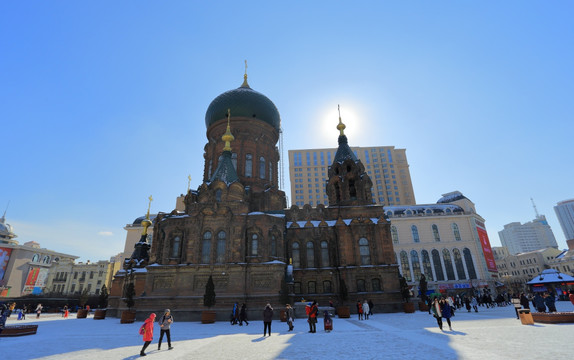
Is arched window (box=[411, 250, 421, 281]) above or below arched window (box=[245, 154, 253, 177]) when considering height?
below

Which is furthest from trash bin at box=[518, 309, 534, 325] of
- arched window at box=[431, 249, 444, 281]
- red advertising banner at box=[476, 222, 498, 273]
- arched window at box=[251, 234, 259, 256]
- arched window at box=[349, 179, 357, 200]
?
red advertising banner at box=[476, 222, 498, 273]

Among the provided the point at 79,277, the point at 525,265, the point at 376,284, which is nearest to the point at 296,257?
the point at 376,284

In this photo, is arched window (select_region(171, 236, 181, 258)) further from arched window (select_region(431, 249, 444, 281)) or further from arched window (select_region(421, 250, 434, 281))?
arched window (select_region(431, 249, 444, 281))

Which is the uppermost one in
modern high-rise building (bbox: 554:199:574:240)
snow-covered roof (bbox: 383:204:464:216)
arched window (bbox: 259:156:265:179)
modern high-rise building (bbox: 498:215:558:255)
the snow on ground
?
modern high-rise building (bbox: 554:199:574:240)

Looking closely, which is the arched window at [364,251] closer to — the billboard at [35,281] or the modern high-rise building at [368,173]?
the modern high-rise building at [368,173]

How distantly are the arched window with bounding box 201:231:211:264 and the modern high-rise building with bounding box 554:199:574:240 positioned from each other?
235590 mm

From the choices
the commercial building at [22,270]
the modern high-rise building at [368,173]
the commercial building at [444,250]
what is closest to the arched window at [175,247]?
the commercial building at [444,250]

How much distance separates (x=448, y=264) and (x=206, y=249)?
47.4 m

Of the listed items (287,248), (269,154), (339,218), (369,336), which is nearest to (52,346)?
(369,336)

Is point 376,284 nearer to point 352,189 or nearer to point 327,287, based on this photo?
point 327,287

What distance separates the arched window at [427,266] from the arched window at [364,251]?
104 ft

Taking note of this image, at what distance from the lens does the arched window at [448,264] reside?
54.2m

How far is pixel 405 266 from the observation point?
55219mm

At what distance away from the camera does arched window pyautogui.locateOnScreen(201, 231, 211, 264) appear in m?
25.9
